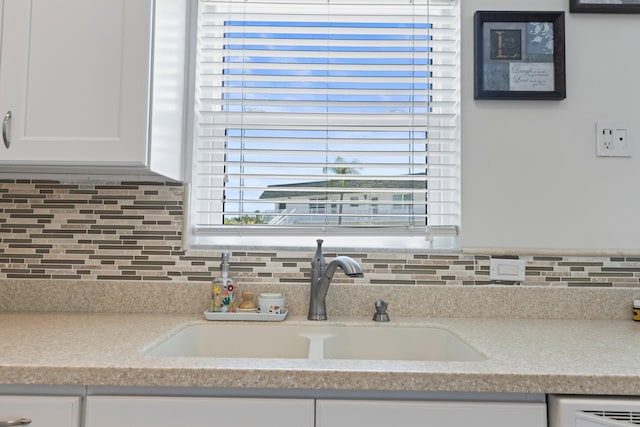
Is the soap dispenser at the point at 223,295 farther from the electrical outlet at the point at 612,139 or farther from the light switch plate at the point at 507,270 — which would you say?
the electrical outlet at the point at 612,139

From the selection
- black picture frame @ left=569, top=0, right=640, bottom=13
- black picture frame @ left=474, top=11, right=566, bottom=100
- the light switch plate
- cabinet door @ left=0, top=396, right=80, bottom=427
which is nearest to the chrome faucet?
the light switch plate

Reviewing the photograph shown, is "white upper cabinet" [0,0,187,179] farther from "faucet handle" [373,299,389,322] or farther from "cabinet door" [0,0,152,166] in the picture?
"faucet handle" [373,299,389,322]

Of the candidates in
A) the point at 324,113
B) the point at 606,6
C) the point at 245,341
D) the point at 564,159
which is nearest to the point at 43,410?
the point at 245,341

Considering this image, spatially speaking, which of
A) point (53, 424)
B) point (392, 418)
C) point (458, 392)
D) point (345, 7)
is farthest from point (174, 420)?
point (345, 7)

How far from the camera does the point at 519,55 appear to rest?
5.08 ft

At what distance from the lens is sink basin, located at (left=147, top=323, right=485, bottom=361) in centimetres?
A: 134

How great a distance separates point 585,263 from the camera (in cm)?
150

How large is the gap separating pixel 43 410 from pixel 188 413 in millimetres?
298

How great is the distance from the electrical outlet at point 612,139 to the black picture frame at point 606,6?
408 mm

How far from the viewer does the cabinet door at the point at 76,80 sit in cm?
119

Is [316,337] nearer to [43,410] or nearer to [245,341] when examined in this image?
[245,341]

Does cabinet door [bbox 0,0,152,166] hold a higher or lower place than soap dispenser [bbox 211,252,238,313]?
higher

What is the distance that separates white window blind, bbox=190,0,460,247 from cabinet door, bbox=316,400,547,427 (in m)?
0.78

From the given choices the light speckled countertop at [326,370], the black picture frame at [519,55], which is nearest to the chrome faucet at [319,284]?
the light speckled countertop at [326,370]
